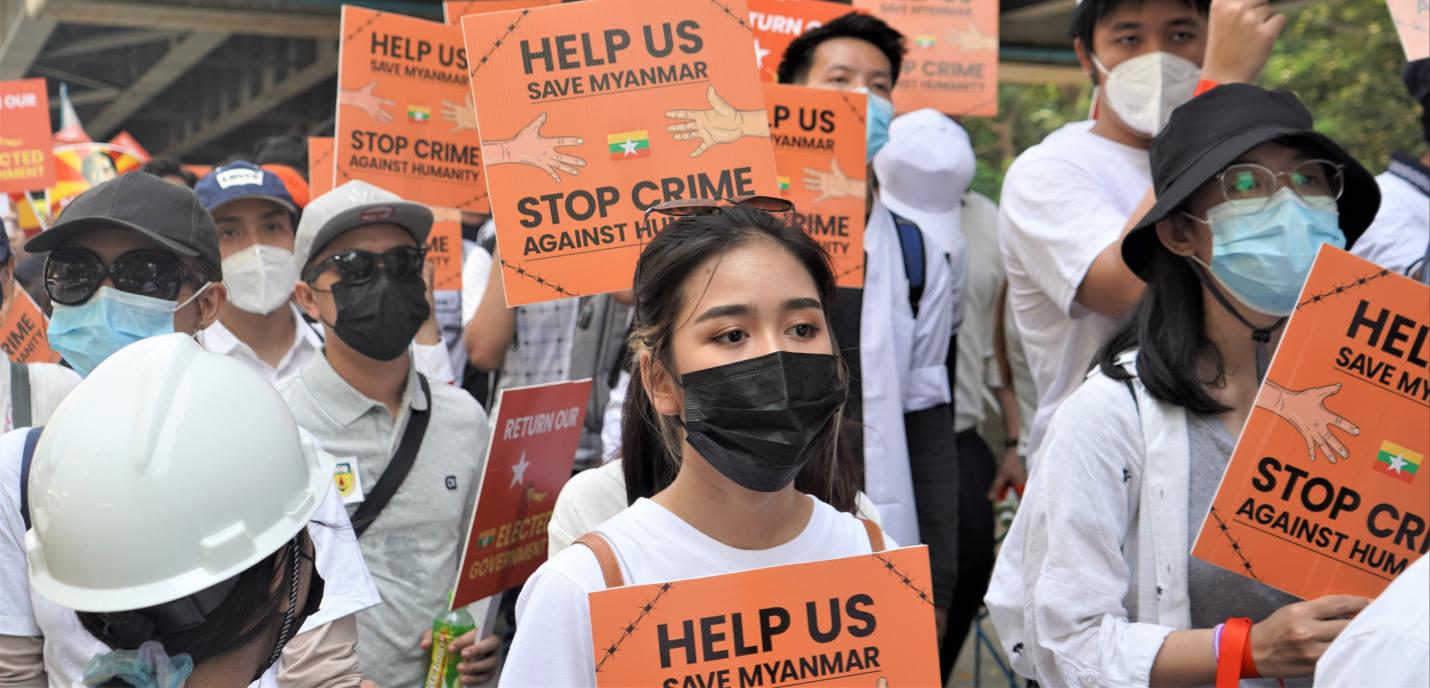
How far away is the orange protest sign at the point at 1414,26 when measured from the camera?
13.4ft

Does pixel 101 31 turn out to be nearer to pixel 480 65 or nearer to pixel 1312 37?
pixel 1312 37

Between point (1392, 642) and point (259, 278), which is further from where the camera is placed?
point (259, 278)

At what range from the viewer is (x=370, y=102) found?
5.05 m

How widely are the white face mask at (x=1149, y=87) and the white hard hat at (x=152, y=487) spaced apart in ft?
10.2

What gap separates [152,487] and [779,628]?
96cm

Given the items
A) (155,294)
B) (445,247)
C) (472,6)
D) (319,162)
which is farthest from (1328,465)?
(319,162)

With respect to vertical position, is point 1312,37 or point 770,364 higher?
point 770,364

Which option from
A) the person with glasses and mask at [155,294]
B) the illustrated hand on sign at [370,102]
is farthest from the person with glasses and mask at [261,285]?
the person with glasses and mask at [155,294]

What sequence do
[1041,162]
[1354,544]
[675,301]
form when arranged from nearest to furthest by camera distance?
[675,301], [1354,544], [1041,162]

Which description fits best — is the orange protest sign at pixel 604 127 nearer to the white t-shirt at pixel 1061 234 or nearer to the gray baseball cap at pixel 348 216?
the gray baseball cap at pixel 348 216

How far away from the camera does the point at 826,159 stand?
4465 mm

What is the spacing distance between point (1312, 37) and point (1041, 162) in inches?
566

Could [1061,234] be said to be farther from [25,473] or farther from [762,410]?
[25,473]

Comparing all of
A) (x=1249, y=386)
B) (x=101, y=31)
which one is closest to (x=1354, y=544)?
(x=1249, y=386)
